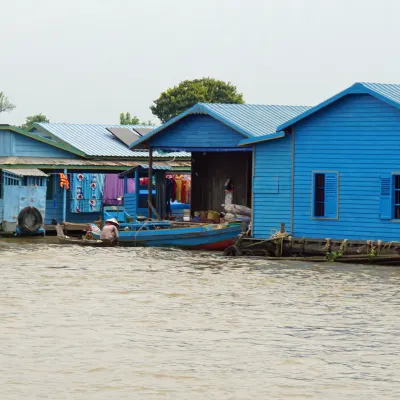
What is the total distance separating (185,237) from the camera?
29938 mm

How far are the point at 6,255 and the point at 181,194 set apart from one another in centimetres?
1024

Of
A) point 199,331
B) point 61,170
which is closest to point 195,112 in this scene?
point 61,170

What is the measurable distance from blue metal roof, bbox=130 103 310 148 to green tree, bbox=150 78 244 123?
1580 inches

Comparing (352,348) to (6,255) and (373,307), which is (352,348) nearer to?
(373,307)

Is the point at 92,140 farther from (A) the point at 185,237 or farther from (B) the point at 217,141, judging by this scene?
(A) the point at 185,237

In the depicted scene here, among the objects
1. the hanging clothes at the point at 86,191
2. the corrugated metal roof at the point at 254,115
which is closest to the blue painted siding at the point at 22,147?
the hanging clothes at the point at 86,191

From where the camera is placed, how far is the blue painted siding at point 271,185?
27578 mm

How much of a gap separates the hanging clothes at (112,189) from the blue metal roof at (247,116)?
5037 millimetres

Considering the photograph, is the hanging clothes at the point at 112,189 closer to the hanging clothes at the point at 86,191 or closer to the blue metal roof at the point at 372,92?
the hanging clothes at the point at 86,191

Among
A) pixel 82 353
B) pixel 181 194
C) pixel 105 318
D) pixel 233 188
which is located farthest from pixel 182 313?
pixel 181 194

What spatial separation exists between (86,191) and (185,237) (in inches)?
322

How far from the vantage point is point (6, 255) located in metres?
28.5

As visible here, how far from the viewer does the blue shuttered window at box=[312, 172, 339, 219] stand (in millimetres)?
26459

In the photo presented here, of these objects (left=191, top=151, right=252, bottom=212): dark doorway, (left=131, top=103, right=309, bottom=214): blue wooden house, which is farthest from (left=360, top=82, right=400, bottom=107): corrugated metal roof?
(left=191, top=151, right=252, bottom=212): dark doorway
